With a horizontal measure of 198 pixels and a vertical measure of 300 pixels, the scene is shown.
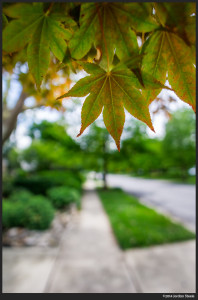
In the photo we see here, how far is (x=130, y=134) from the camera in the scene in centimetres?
1473

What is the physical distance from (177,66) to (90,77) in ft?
0.92

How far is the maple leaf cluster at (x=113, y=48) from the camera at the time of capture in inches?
21.4

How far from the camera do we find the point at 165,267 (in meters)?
3.45

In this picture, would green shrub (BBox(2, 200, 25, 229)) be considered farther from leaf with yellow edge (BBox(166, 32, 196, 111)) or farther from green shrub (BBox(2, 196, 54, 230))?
leaf with yellow edge (BBox(166, 32, 196, 111))

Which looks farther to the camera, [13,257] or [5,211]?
[5,211]

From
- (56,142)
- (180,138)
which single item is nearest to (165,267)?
(56,142)

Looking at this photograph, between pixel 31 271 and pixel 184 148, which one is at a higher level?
pixel 184 148

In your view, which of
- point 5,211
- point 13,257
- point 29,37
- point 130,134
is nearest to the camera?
point 29,37

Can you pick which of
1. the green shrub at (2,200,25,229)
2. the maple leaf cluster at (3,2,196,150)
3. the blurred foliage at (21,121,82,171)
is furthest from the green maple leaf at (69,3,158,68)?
the blurred foliage at (21,121,82,171)

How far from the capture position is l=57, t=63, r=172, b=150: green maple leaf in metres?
0.61

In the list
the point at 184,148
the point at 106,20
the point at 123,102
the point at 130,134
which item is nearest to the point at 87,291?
the point at 123,102

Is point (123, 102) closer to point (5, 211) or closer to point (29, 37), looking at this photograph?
point (29, 37)

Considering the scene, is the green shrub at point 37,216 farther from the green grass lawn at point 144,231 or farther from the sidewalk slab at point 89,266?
the green grass lawn at point 144,231

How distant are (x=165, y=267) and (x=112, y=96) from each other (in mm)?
3777
